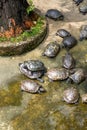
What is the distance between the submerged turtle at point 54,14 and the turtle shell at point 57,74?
73.6 inches

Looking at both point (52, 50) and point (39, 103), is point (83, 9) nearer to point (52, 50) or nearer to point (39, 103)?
point (52, 50)

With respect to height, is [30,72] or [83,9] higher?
[83,9]

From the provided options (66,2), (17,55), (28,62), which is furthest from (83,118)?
(66,2)

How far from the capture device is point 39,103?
560 centimetres

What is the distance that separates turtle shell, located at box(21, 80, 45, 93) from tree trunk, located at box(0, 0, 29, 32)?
57.1 inches

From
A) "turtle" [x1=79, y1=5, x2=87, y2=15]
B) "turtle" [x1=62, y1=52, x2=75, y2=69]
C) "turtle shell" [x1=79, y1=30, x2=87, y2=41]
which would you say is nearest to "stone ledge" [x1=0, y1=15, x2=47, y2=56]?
"turtle" [x1=62, y1=52, x2=75, y2=69]

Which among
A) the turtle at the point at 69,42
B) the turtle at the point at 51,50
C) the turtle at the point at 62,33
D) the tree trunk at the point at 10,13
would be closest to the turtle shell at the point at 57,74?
the turtle at the point at 51,50

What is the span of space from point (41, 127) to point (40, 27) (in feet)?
8.27

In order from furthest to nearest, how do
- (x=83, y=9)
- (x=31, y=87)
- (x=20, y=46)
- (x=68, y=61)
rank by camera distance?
(x=83, y=9)
(x=20, y=46)
(x=68, y=61)
(x=31, y=87)

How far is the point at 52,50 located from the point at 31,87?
114 centimetres

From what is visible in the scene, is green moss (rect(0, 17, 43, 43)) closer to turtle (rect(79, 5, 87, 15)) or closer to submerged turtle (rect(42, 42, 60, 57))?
submerged turtle (rect(42, 42, 60, 57))

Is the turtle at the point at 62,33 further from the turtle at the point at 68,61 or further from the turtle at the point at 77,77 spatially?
the turtle at the point at 77,77

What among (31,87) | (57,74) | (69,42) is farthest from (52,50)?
(31,87)

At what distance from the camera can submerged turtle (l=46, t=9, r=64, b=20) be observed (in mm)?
7465
